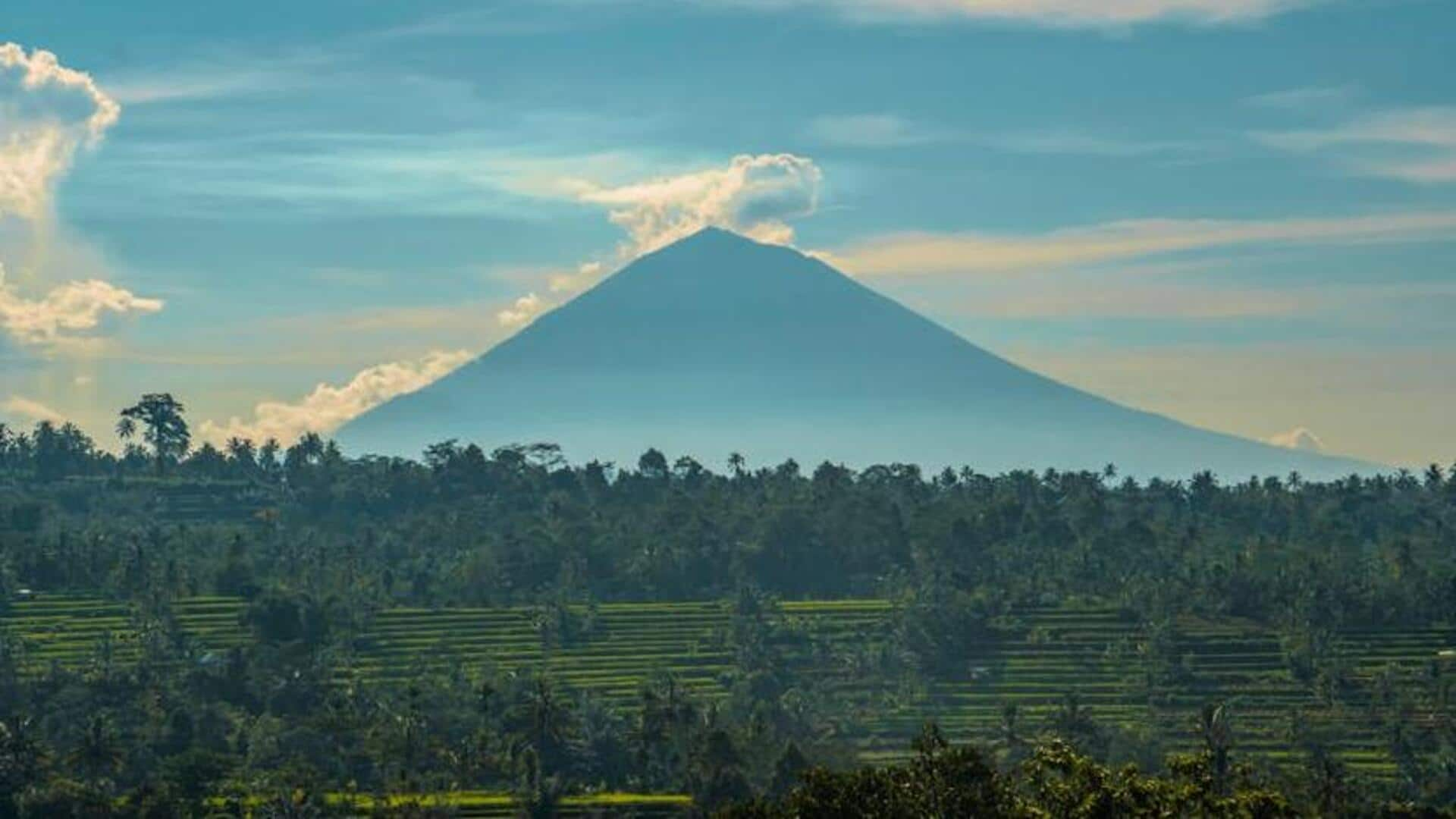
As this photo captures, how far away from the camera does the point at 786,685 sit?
132m

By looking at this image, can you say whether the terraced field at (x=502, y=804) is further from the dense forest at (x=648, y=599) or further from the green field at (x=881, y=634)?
the green field at (x=881, y=634)

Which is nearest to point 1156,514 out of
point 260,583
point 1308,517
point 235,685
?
point 1308,517

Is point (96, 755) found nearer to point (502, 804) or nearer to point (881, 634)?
point (502, 804)

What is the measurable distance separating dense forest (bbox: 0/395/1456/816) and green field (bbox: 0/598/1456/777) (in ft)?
4.11

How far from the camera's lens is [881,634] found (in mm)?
142250

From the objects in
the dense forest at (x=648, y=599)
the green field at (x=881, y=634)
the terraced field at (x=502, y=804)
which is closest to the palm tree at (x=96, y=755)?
the dense forest at (x=648, y=599)

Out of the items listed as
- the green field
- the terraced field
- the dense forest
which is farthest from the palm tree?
the green field

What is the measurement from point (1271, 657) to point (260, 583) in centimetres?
6372

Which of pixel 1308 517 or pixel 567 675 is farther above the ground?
pixel 1308 517

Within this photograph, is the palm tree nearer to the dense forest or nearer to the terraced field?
the dense forest

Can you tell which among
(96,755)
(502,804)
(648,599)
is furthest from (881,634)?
(96,755)

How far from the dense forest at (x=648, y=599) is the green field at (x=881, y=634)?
4.11 feet

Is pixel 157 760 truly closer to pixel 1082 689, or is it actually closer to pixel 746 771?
pixel 746 771

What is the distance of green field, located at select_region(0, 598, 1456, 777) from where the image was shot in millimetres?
123000
